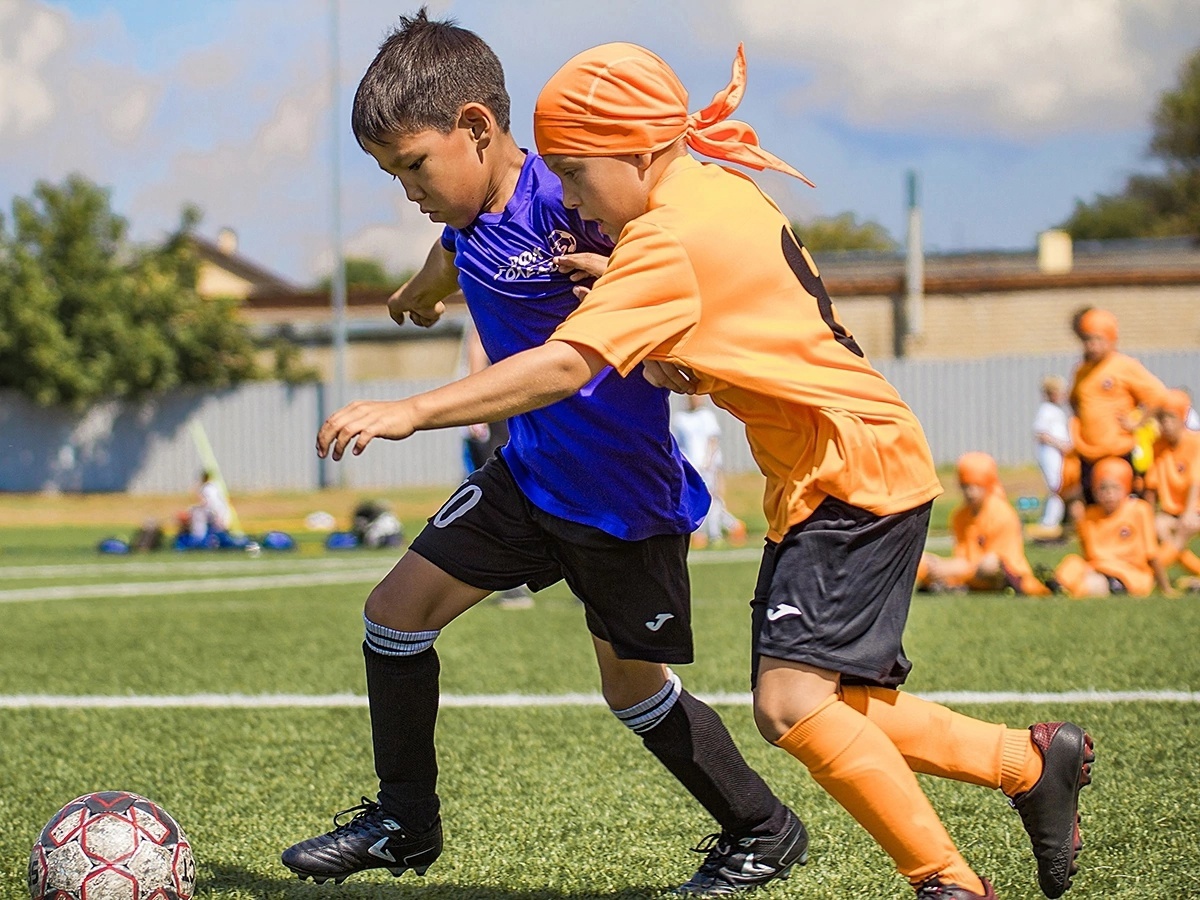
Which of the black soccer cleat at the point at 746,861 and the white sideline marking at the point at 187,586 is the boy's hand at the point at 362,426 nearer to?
the black soccer cleat at the point at 746,861

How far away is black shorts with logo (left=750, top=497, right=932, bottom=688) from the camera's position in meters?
2.79

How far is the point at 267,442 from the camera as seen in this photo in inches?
1192

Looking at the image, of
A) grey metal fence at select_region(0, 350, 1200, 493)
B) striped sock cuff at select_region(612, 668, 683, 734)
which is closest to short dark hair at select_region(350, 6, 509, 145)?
striped sock cuff at select_region(612, 668, 683, 734)

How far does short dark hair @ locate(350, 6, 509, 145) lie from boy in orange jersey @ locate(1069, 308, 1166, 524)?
873cm

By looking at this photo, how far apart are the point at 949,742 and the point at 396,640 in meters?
1.35

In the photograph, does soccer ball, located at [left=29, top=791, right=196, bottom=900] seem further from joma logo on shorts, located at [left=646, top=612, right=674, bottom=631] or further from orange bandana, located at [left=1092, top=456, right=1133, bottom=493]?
orange bandana, located at [left=1092, top=456, right=1133, bottom=493]

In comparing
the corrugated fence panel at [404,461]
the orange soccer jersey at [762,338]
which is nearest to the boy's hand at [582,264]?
the orange soccer jersey at [762,338]

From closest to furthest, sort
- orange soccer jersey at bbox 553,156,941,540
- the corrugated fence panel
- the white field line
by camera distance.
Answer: orange soccer jersey at bbox 553,156,941,540, the white field line, the corrugated fence panel

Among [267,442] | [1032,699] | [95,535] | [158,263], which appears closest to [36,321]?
[158,263]

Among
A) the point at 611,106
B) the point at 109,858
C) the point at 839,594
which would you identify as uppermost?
the point at 611,106

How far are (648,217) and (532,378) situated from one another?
16.5 inches

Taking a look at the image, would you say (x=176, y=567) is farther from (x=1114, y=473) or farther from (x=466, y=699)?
(x=1114, y=473)

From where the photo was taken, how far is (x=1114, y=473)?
10.5 meters

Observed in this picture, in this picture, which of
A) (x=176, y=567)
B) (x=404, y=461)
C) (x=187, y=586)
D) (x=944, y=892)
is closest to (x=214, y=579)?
(x=187, y=586)
